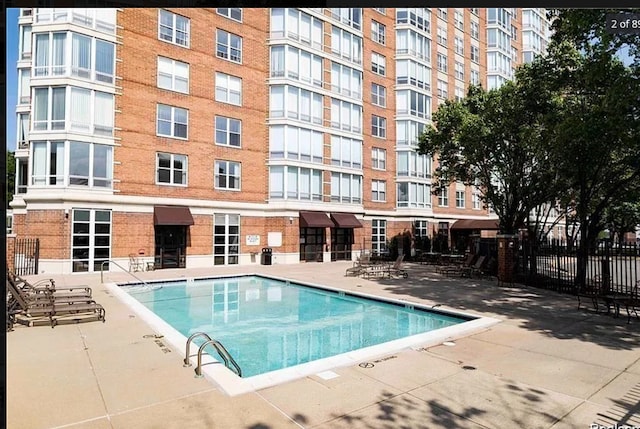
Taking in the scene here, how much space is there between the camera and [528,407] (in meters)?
4.95

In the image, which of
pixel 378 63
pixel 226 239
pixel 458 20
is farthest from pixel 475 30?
pixel 226 239

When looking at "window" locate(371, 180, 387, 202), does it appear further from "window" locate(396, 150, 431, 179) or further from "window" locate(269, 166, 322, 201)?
"window" locate(269, 166, 322, 201)

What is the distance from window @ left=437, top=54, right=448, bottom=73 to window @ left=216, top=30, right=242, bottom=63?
73.7 feet

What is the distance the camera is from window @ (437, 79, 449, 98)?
40.3 m

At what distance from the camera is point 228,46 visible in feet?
87.1

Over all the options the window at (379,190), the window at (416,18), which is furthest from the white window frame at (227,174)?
the window at (416,18)

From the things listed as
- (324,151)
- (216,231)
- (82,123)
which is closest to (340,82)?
(324,151)

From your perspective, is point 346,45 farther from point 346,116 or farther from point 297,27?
point 346,116

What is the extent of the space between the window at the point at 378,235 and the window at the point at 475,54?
23.5 metres

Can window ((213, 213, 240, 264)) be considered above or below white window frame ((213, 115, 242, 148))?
below

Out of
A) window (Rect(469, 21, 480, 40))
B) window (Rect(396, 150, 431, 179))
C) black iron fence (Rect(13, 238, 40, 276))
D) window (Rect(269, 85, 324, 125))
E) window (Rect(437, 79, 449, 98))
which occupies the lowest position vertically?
black iron fence (Rect(13, 238, 40, 276))

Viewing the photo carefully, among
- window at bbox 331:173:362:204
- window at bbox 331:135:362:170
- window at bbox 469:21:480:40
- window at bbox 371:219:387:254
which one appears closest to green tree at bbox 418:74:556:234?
window at bbox 331:135:362:170

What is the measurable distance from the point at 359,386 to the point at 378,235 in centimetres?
2964

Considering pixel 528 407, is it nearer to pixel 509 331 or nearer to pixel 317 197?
pixel 509 331
